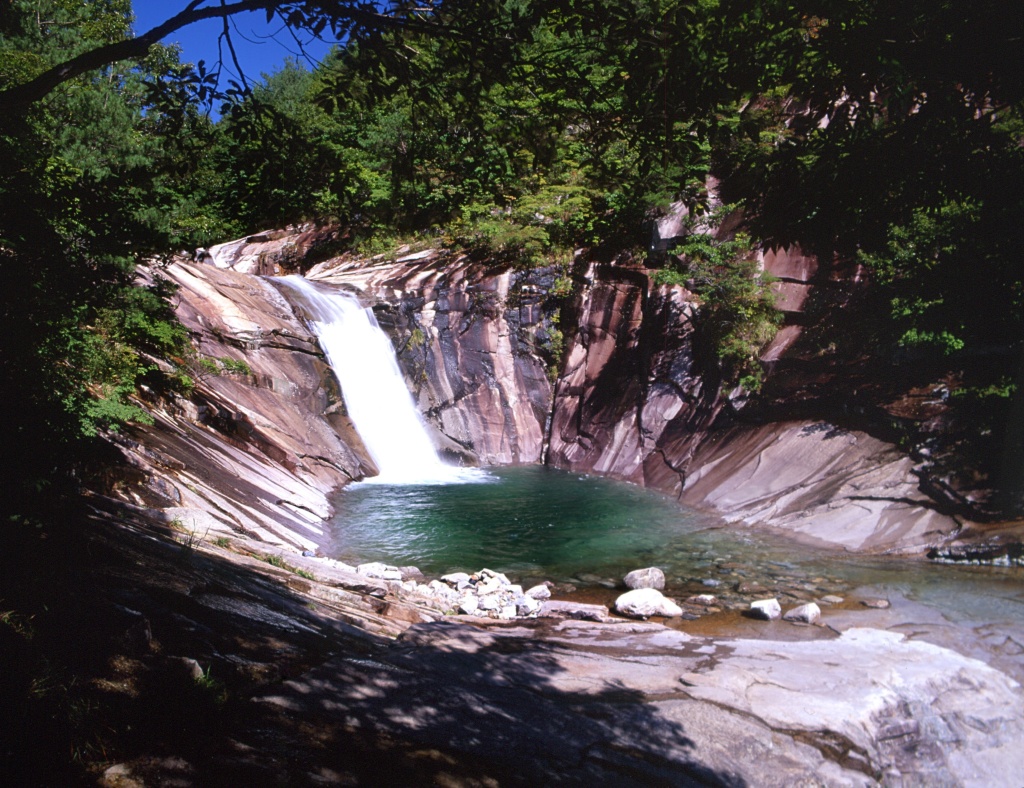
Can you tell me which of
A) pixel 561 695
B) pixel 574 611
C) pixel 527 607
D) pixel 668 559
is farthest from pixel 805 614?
pixel 561 695

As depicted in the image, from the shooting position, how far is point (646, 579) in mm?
8750

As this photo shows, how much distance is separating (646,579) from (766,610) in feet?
5.12

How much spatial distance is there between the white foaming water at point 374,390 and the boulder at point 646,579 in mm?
6394

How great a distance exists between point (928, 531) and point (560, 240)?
11543mm

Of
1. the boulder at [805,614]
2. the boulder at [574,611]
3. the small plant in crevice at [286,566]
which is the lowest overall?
the boulder at [574,611]

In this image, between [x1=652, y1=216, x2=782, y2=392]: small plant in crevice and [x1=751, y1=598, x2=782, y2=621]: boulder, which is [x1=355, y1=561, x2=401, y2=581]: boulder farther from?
[x1=652, y1=216, x2=782, y2=392]: small plant in crevice

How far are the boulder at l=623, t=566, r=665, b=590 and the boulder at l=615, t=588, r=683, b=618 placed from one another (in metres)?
0.66

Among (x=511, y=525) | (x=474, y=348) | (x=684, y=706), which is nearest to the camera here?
(x=684, y=706)

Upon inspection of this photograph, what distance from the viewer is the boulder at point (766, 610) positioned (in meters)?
7.57

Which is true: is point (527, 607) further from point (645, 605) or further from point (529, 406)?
point (529, 406)

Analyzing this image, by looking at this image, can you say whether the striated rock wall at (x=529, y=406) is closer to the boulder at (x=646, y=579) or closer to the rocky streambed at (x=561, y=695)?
the boulder at (x=646, y=579)

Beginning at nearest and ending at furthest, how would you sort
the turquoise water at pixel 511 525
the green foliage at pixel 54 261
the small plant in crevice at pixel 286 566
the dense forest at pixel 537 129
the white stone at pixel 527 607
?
the green foliage at pixel 54 261, the dense forest at pixel 537 129, the small plant in crevice at pixel 286 566, the white stone at pixel 527 607, the turquoise water at pixel 511 525

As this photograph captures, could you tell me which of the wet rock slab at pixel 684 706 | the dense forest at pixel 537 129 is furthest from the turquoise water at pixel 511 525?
the dense forest at pixel 537 129

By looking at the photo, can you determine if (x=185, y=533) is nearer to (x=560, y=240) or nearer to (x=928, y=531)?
(x=928, y=531)
